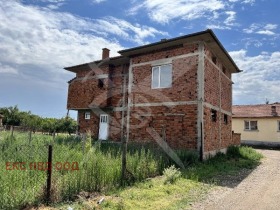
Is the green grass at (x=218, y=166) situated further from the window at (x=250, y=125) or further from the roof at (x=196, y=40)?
the window at (x=250, y=125)

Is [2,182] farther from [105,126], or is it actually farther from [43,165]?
[105,126]

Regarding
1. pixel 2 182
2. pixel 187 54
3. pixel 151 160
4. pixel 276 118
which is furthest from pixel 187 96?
pixel 276 118

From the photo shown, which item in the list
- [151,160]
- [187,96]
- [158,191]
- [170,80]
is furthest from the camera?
[170,80]

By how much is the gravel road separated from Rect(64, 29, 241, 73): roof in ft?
22.3

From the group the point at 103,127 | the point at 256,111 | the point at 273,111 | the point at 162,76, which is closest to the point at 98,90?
the point at 103,127

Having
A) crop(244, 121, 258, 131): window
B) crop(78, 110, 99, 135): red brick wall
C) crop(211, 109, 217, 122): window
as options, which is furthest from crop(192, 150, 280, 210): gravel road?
crop(244, 121, 258, 131): window

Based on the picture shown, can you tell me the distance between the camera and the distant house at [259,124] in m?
25.5

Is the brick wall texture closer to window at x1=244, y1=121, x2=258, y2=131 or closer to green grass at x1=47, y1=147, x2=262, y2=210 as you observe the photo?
green grass at x1=47, y1=147, x2=262, y2=210

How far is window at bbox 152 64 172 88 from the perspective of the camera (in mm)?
13895

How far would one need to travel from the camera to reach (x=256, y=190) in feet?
25.2

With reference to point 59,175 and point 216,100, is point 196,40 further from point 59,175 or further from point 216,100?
point 59,175

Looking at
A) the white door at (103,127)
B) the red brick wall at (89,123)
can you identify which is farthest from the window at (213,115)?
the red brick wall at (89,123)

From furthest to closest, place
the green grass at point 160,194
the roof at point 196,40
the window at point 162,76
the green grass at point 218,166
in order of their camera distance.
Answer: the window at point 162,76, the roof at point 196,40, the green grass at point 218,166, the green grass at point 160,194

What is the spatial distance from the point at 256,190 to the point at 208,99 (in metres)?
6.57
